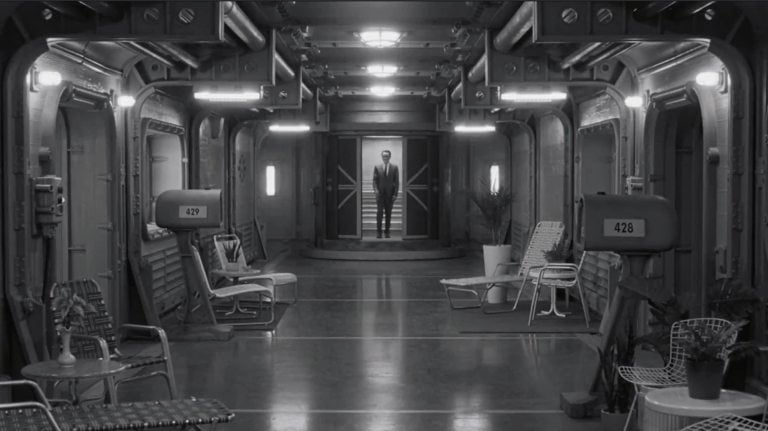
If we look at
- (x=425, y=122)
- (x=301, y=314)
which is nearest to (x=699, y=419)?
(x=301, y=314)

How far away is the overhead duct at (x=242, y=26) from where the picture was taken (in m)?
7.49

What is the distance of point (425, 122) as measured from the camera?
64.3 ft

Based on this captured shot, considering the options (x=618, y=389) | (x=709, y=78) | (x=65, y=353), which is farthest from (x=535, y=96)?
(x=65, y=353)

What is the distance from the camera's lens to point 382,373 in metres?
7.75

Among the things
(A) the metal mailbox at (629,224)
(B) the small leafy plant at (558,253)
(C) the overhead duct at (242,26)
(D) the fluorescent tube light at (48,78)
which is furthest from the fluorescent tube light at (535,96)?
(D) the fluorescent tube light at (48,78)

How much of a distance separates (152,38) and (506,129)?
1222 cm

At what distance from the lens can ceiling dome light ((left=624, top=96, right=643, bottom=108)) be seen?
919 centimetres

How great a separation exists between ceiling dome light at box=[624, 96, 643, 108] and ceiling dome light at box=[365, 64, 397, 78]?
4349 mm

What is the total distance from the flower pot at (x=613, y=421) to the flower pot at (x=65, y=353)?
3210 mm

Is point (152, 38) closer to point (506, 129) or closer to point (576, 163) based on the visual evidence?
point (576, 163)

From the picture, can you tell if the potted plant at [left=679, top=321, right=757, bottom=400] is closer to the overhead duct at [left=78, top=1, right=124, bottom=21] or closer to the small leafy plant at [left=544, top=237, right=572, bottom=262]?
the overhead duct at [left=78, top=1, right=124, bottom=21]

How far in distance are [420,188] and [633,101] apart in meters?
11.1

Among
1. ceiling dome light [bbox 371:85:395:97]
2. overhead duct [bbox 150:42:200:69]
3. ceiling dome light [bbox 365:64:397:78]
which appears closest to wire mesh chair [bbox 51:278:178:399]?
overhead duct [bbox 150:42:200:69]

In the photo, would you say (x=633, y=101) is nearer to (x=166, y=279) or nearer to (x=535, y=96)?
→ (x=535, y=96)
